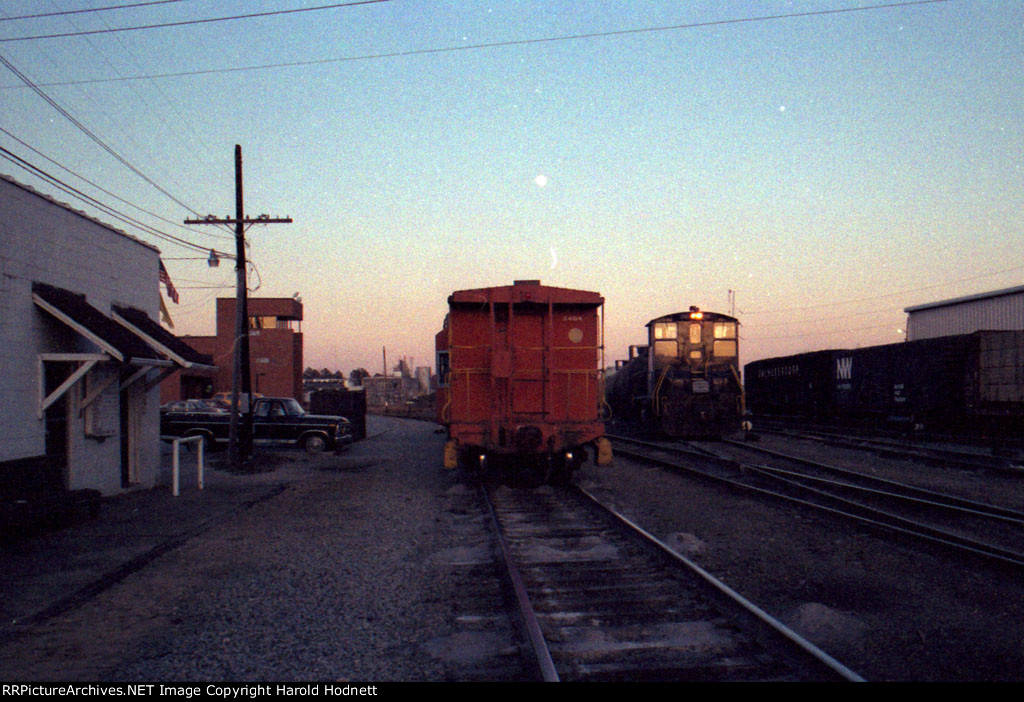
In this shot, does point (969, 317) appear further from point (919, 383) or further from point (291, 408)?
point (291, 408)

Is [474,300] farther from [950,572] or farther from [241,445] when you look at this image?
[241,445]

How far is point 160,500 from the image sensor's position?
37.6 ft

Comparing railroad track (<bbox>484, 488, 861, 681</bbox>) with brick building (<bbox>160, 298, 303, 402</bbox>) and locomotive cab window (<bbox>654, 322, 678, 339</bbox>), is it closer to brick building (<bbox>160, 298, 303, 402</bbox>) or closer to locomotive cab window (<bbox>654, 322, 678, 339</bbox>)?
locomotive cab window (<bbox>654, 322, 678, 339</bbox>)

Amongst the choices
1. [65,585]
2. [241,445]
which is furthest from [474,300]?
[241,445]

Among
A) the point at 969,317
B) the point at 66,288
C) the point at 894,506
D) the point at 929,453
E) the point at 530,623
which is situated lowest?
the point at 929,453

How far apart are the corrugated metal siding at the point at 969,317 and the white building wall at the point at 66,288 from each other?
33177 millimetres

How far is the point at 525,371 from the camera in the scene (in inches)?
426

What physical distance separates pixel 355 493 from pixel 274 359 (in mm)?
37816

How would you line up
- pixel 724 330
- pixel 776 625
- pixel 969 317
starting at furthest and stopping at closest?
1. pixel 969 317
2. pixel 724 330
3. pixel 776 625

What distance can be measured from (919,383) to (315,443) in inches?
765

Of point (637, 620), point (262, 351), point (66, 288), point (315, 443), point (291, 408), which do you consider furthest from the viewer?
point (262, 351)

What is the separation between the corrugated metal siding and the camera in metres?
28.8

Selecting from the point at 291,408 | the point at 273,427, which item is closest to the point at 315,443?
the point at 273,427

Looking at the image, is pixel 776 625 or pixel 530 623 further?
pixel 530 623
